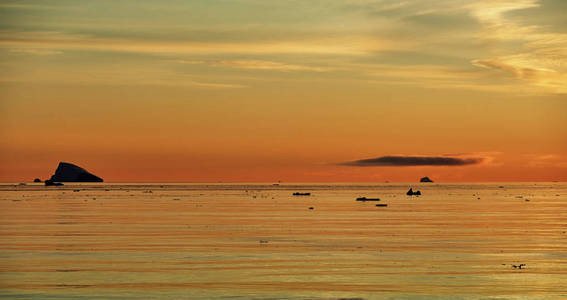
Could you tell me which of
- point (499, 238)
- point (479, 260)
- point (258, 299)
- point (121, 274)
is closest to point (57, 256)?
point (121, 274)

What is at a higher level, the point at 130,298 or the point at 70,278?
the point at 70,278

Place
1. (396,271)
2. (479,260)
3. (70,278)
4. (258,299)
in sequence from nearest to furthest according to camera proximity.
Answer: (258,299) < (70,278) < (396,271) < (479,260)

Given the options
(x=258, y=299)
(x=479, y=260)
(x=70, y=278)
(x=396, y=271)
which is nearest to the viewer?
(x=258, y=299)

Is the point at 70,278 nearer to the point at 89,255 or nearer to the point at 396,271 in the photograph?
the point at 89,255

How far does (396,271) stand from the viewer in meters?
34.8

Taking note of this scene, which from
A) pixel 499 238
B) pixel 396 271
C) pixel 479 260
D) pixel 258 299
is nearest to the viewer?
pixel 258 299

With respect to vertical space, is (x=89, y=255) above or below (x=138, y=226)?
below

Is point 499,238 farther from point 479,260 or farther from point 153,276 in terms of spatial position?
point 153,276

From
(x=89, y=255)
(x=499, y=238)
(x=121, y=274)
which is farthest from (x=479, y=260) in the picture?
(x=89, y=255)

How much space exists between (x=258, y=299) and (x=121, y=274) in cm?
880

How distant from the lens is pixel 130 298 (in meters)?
27.7

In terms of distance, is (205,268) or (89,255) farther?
(89,255)

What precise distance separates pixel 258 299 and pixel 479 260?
52.3 ft

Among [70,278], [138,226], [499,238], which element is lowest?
[70,278]
